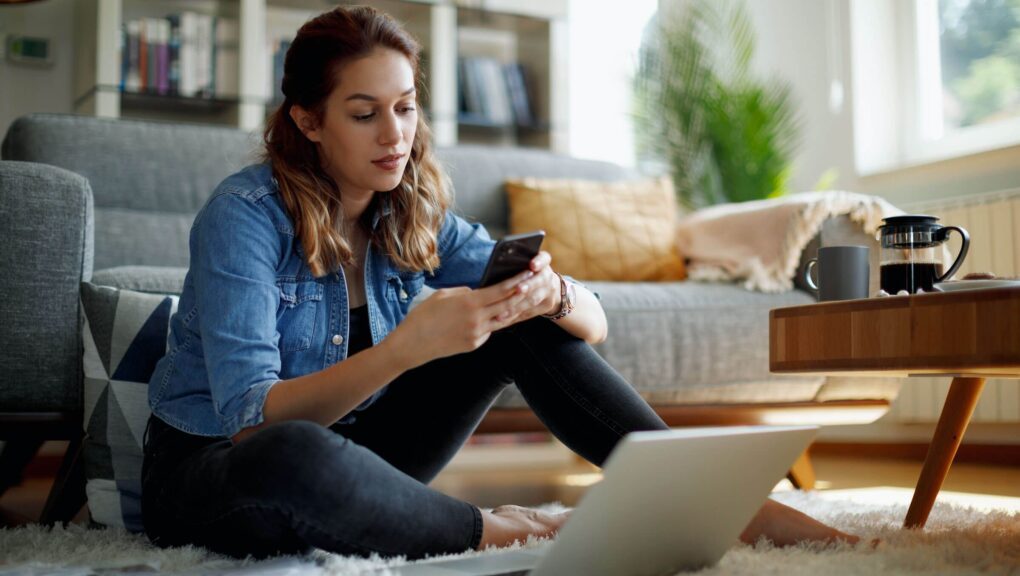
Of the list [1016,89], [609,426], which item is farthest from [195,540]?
[1016,89]

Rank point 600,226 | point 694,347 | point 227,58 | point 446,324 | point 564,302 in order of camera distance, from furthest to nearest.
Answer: point 227,58, point 600,226, point 694,347, point 564,302, point 446,324

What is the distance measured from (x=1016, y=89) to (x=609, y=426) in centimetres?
223

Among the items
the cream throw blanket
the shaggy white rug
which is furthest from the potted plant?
the shaggy white rug

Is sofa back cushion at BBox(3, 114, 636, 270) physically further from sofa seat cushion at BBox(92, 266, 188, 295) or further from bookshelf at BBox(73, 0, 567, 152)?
bookshelf at BBox(73, 0, 567, 152)

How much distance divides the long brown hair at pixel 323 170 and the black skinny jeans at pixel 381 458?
0.18 m

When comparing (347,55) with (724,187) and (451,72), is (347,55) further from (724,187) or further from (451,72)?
(451,72)

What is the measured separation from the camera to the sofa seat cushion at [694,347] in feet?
6.24

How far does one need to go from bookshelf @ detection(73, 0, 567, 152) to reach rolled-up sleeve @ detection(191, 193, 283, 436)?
2.00m

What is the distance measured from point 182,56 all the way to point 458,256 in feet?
7.23

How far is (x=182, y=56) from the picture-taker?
3.16 meters

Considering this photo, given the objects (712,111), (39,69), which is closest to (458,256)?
(712,111)

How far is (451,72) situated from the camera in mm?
3492

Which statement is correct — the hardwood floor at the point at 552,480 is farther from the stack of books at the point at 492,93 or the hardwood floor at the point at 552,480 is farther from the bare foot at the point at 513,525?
the stack of books at the point at 492,93

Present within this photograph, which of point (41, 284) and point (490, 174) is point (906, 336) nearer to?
point (41, 284)
